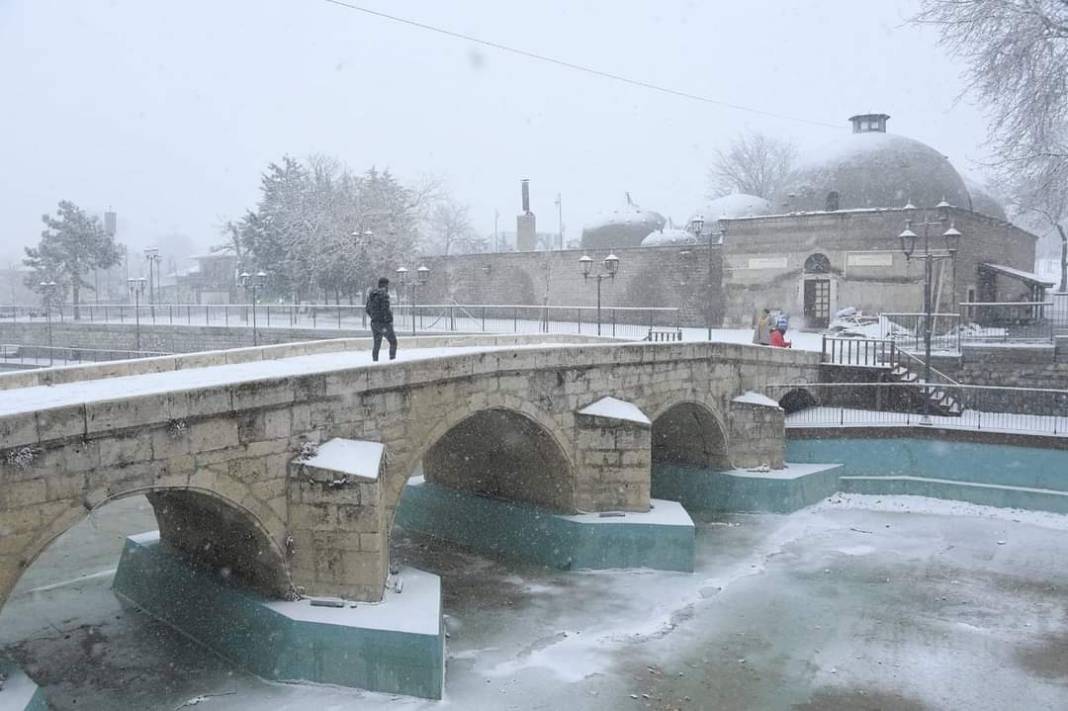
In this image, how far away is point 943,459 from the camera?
17.5 meters

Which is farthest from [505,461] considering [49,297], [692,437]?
[49,297]

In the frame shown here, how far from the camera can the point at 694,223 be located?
28312mm

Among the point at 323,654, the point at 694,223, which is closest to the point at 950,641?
the point at 323,654

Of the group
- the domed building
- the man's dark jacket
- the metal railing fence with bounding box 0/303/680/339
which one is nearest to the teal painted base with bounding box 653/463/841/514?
the man's dark jacket

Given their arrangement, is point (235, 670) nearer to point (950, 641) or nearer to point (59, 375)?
point (59, 375)

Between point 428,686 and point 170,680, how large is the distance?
3.16 m

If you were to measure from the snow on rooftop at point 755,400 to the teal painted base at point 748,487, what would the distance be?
1.38 metres

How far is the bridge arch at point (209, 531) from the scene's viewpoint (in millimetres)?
7613

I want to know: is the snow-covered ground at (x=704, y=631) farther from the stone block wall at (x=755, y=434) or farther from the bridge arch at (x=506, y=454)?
the stone block wall at (x=755, y=434)

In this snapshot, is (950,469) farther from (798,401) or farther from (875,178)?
Result: (875,178)

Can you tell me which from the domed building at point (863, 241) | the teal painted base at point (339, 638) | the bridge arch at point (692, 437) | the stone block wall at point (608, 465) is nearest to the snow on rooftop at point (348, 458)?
the teal painted base at point (339, 638)

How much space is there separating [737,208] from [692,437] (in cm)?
2286

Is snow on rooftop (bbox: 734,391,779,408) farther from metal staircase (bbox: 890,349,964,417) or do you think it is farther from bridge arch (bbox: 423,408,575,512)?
bridge arch (bbox: 423,408,575,512)

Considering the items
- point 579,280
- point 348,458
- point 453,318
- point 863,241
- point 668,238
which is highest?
point 668,238
